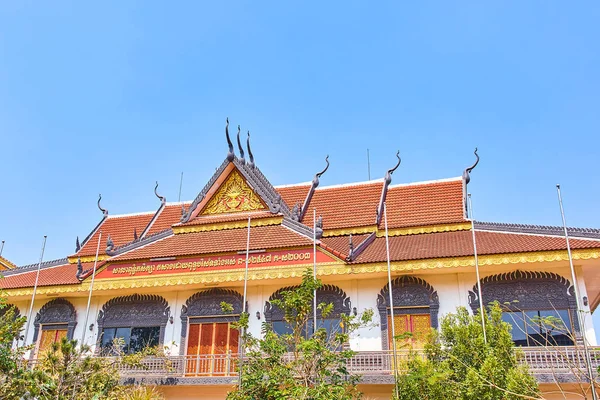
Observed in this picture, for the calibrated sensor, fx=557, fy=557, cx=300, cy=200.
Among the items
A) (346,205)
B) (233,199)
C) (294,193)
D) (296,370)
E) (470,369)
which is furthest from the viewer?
(294,193)

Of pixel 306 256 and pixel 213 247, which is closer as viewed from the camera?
pixel 306 256

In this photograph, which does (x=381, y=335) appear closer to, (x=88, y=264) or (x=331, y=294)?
(x=331, y=294)

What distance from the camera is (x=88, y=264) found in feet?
57.5

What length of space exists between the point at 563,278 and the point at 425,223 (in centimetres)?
379

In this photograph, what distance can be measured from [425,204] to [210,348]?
7.14 metres

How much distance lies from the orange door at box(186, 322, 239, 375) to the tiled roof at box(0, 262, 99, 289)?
145 inches

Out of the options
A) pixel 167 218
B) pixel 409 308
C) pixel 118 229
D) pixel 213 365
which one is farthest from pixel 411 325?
pixel 118 229

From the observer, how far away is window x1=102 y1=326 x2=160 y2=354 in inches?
576

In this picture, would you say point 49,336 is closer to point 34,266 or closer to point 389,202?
point 34,266

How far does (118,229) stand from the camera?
1945 cm

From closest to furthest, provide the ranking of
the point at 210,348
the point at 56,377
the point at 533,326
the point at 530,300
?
the point at 56,377
the point at 533,326
the point at 530,300
the point at 210,348

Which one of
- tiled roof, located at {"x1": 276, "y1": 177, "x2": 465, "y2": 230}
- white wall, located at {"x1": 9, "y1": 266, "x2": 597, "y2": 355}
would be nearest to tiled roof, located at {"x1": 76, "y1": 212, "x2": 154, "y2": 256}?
white wall, located at {"x1": 9, "y1": 266, "x2": 597, "y2": 355}

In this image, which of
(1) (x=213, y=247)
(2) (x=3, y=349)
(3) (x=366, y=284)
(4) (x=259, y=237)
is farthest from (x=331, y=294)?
(2) (x=3, y=349)

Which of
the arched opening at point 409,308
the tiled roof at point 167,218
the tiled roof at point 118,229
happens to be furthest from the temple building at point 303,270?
the tiled roof at point 167,218
